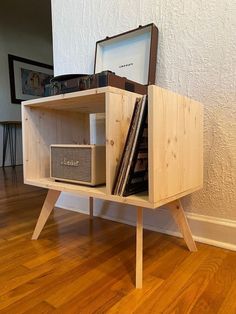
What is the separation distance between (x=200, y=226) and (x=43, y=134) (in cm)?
73

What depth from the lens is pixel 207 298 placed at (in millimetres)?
Answer: 650

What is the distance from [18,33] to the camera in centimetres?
332

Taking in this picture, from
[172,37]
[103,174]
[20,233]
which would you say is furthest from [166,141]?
[20,233]

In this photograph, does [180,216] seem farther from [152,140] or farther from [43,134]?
[43,134]

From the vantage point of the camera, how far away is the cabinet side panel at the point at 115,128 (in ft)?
2.29

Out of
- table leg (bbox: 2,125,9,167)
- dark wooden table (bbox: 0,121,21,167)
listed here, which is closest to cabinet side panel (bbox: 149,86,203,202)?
dark wooden table (bbox: 0,121,21,167)

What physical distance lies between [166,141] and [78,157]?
1.13 ft

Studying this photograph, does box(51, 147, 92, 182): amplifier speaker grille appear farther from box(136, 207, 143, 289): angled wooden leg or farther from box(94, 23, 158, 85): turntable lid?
box(94, 23, 158, 85): turntable lid

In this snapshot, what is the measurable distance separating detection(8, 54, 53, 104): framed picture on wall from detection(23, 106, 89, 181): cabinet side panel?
7.54 ft

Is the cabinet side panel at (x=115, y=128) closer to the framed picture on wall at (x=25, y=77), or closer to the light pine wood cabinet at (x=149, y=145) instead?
the light pine wood cabinet at (x=149, y=145)

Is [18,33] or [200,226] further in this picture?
[18,33]

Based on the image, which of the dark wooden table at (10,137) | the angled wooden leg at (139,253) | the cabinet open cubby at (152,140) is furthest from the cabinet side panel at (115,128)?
the dark wooden table at (10,137)

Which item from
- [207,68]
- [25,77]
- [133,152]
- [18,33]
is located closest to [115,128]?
[133,152]

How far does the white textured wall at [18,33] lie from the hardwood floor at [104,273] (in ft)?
8.09
